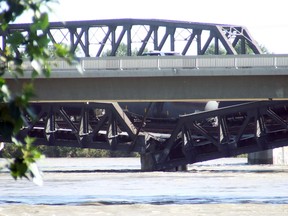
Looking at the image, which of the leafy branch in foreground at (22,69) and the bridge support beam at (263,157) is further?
the bridge support beam at (263,157)

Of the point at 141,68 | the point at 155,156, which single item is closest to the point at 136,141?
the point at 155,156

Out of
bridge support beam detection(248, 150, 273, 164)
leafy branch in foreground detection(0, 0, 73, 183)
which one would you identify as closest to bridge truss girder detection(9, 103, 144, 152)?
bridge support beam detection(248, 150, 273, 164)

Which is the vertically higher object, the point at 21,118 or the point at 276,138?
the point at 276,138

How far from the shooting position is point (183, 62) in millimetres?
49188

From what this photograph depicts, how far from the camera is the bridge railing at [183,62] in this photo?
1895 inches

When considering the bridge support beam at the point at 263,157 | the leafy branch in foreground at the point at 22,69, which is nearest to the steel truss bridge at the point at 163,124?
the bridge support beam at the point at 263,157

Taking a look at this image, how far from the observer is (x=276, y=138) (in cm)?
6825

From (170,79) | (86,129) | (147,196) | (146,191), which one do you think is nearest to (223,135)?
(86,129)

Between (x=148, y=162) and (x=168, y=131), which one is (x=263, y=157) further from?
(x=148, y=162)

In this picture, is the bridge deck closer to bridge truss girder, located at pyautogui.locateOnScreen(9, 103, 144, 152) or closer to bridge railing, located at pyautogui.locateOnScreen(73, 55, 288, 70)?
bridge railing, located at pyautogui.locateOnScreen(73, 55, 288, 70)

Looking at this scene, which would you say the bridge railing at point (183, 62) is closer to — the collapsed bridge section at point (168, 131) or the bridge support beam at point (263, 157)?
the collapsed bridge section at point (168, 131)

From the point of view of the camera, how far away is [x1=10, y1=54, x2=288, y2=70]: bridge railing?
48.1m

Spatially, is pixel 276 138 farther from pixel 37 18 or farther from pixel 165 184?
pixel 37 18

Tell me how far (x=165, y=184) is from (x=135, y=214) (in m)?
23.3
